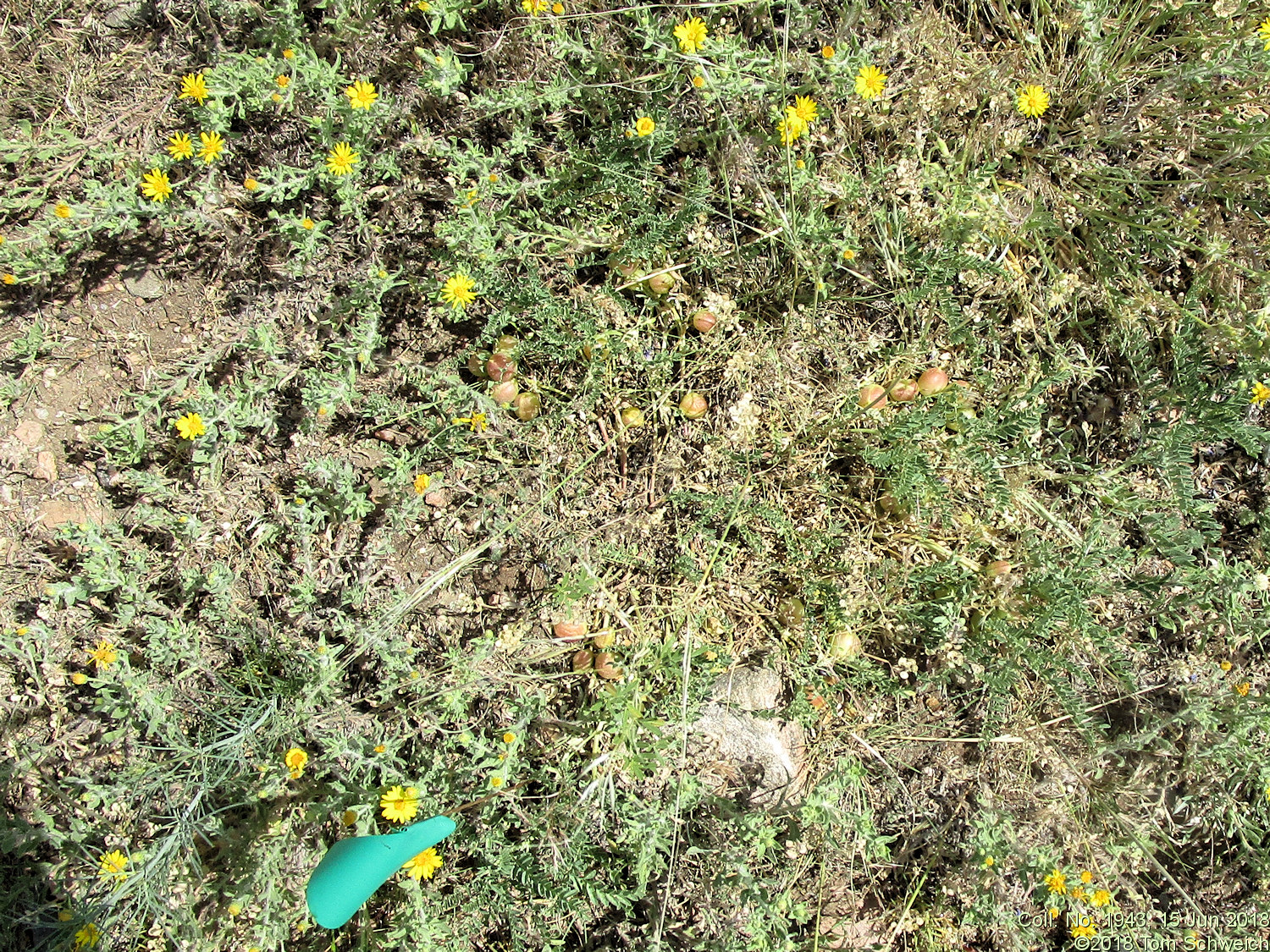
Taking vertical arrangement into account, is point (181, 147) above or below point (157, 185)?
above

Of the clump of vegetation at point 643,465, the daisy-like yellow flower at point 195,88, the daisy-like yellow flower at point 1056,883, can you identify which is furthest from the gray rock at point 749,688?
the daisy-like yellow flower at point 195,88

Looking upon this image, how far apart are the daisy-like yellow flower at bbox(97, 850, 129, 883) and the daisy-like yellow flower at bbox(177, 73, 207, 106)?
285 cm

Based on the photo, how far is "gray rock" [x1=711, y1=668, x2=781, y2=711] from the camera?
134 inches

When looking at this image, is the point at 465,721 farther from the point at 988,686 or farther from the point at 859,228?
the point at 859,228

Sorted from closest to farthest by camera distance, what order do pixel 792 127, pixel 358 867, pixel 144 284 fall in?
pixel 358 867 → pixel 792 127 → pixel 144 284

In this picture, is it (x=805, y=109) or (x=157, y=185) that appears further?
(x=157, y=185)

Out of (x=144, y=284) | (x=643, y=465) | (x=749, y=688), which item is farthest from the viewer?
(x=144, y=284)

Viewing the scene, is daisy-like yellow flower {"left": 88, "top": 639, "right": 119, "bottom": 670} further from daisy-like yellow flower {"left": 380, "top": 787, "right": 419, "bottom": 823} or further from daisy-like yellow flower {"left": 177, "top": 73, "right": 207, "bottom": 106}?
daisy-like yellow flower {"left": 177, "top": 73, "right": 207, "bottom": 106}

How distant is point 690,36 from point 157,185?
7.15 feet

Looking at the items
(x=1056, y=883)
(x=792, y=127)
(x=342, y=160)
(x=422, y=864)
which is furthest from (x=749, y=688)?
(x=342, y=160)

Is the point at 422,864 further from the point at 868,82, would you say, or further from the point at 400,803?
the point at 868,82

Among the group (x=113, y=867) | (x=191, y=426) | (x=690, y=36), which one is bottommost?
(x=113, y=867)

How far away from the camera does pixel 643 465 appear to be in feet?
11.5

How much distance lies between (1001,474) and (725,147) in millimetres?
1716
